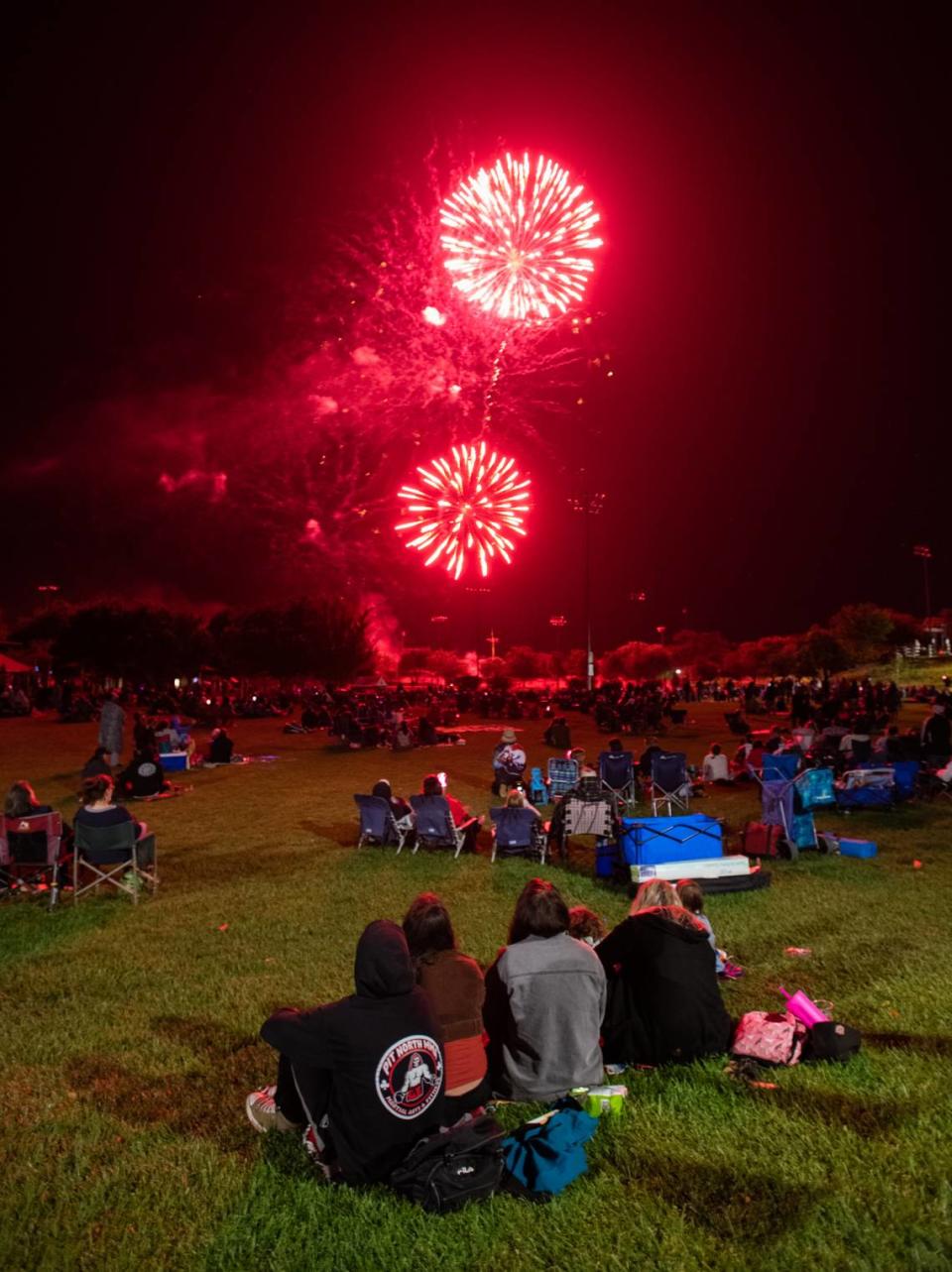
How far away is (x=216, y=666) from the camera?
7656cm

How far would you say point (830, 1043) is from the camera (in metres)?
5.45

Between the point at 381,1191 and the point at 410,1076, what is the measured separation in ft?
1.82

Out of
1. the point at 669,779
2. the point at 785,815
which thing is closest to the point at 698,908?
the point at 785,815

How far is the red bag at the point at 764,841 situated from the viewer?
1186 centimetres

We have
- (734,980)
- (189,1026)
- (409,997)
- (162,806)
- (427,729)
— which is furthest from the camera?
(427,729)

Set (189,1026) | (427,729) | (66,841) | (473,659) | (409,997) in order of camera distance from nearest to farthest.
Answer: (409,997)
(189,1026)
(66,841)
(427,729)
(473,659)

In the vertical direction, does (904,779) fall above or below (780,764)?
below

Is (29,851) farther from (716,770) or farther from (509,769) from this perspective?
(716,770)

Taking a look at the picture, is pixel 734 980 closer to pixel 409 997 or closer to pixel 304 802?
pixel 409 997

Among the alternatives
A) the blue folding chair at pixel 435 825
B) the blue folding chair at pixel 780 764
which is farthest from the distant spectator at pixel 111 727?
the blue folding chair at pixel 780 764

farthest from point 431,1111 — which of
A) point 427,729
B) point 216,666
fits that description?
point 216,666

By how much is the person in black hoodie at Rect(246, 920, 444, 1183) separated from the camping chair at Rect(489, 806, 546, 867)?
7711mm

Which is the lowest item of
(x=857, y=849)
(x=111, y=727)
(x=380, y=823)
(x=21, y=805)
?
(x=857, y=849)

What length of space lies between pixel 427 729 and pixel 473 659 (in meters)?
69.6
